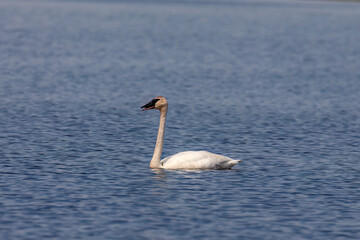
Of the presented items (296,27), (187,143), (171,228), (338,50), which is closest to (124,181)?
(171,228)

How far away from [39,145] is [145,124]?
607 cm

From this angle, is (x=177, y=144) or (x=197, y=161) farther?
(x=177, y=144)

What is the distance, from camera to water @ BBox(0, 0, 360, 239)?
631 inches

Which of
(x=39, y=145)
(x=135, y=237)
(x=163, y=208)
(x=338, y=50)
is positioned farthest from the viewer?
(x=338, y=50)

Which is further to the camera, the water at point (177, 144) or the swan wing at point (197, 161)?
the swan wing at point (197, 161)

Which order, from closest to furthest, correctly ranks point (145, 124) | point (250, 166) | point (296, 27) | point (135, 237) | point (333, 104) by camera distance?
point (135, 237) → point (250, 166) → point (145, 124) → point (333, 104) → point (296, 27)

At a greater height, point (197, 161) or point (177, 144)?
point (197, 161)

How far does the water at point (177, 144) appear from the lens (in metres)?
16.0

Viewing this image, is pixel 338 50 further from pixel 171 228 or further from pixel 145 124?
pixel 171 228

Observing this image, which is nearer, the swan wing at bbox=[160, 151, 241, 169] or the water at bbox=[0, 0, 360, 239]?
the water at bbox=[0, 0, 360, 239]

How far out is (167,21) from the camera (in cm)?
10638

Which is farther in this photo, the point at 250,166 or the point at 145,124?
the point at 145,124

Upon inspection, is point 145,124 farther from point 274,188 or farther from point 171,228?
point 171,228

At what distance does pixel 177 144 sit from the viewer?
2492 cm
